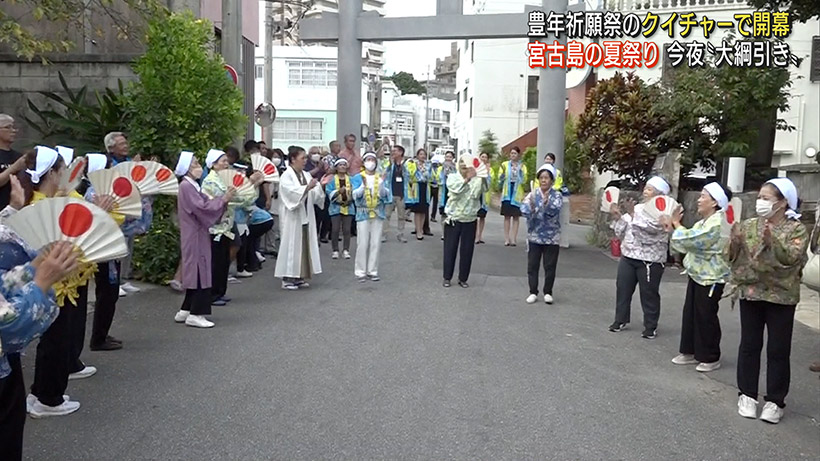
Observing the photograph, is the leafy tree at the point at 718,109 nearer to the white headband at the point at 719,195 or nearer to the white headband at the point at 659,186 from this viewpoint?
the white headband at the point at 659,186

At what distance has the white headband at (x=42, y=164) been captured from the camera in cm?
548

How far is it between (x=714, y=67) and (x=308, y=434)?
11.6 meters

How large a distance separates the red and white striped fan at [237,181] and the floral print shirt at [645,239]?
14.4 ft

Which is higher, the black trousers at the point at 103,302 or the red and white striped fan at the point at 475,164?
the red and white striped fan at the point at 475,164

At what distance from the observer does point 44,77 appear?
14.0 m

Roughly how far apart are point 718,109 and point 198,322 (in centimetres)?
975

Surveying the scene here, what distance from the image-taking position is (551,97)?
17.0m

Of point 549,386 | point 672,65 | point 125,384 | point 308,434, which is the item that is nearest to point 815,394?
point 549,386

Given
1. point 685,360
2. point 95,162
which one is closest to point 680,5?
point 685,360

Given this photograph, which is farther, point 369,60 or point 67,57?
point 369,60

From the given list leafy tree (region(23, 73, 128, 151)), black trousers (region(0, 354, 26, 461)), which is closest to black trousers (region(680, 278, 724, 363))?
black trousers (region(0, 354, 26, 461))

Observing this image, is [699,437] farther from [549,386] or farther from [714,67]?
[714,67]

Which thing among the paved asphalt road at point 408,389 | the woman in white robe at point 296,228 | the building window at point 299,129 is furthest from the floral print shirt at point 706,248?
the building window at point 299,129

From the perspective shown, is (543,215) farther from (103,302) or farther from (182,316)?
(103,302)
